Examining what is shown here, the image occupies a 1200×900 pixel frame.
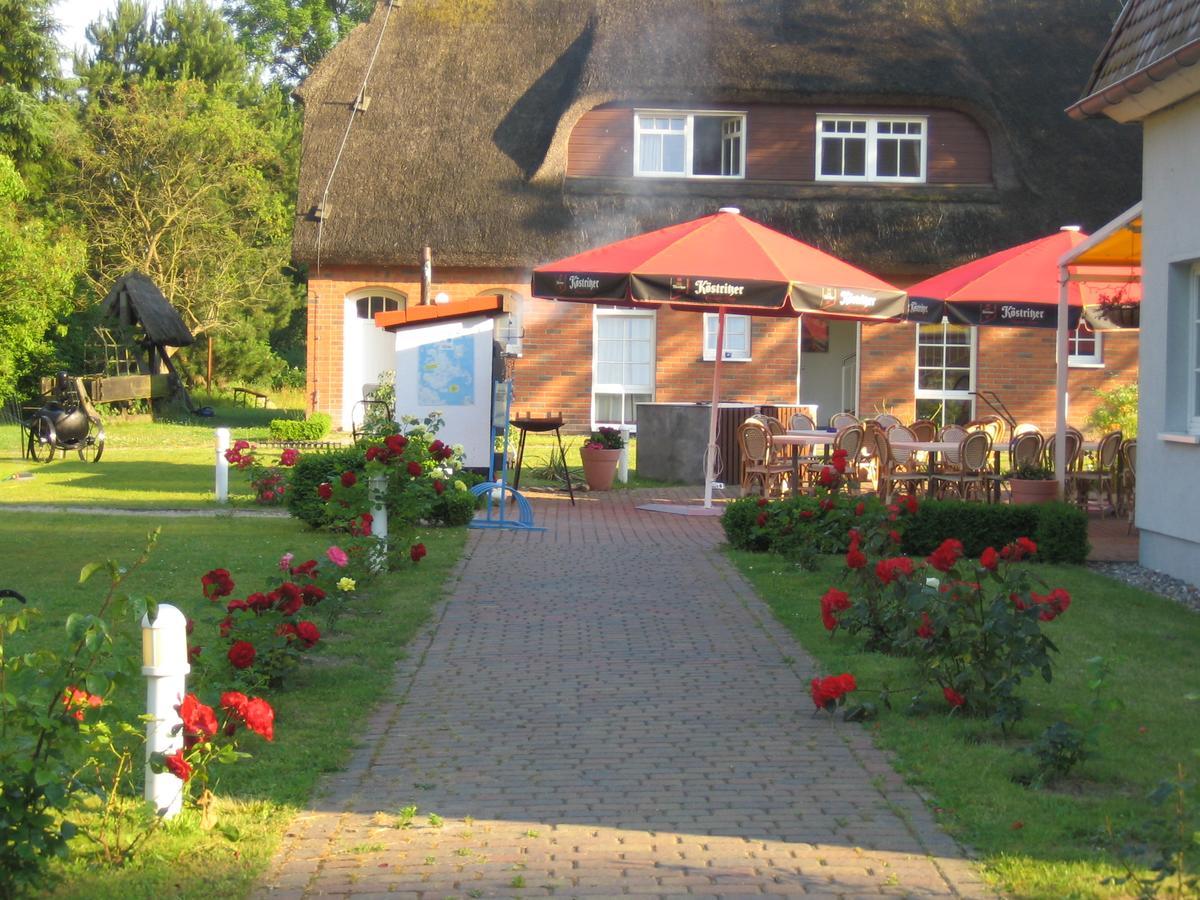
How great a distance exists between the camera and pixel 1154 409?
10.6 m

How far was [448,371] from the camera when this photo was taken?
48.1 ft

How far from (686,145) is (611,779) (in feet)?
68.5

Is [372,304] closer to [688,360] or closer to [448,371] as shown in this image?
[688,360]

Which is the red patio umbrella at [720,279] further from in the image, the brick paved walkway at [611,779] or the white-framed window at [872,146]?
the white-framed window at [872,146]

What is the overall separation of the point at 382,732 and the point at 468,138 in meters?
20.4

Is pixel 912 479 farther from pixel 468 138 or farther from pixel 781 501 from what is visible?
pixel 468 138

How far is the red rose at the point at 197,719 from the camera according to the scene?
4465 mm

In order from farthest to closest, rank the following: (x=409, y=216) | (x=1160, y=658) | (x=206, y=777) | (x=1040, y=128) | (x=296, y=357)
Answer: (x=296, y=357)
(x=1040, y=128)
(x=409, y=216)
(x=1160, y=658)
(x=206, y=777)

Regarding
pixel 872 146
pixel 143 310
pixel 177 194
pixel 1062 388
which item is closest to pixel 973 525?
pixel 1062 388

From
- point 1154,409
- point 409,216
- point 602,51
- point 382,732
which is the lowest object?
point 382,732

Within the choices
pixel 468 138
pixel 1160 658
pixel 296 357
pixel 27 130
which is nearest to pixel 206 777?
pixel 1160 658

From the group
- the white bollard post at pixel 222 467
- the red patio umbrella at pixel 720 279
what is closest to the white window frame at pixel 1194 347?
the red patio umbrella at pixel 720 279

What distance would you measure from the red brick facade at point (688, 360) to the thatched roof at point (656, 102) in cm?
63

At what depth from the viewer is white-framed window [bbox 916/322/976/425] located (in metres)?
24.5
